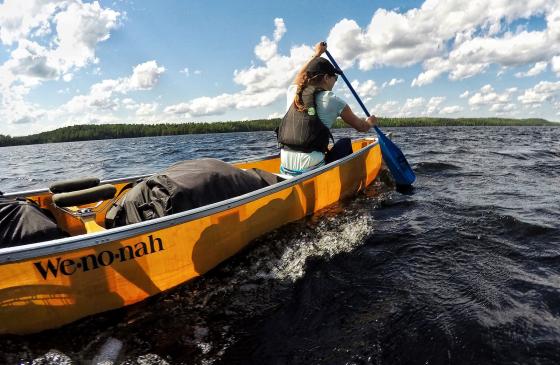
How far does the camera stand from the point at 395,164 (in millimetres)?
7766

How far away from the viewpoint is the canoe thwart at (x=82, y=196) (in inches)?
160

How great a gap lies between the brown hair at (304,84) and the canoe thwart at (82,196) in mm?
2823

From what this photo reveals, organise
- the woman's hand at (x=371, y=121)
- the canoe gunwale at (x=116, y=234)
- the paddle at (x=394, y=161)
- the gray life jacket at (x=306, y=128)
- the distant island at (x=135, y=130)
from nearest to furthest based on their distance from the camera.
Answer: the canoe gunwale at (x=116, y=234) → the gray life jacket at (x=306, y=128) → the woman's hand at (x=371, y=121) → the paddle at (x=394, y=161) → the distant island at (x=135, y=130)

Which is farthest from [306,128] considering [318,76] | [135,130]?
[135,130]

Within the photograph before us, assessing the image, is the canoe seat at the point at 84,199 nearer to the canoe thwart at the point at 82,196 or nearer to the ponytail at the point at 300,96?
the canoe thwart at the point at 82,196

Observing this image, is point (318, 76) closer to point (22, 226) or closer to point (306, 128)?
point (306, 128)

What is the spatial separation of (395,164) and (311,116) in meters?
3.27

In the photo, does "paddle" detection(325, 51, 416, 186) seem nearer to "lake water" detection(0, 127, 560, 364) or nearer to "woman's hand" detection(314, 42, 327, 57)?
"woman's hand" detection(314, 42, 327, 57)

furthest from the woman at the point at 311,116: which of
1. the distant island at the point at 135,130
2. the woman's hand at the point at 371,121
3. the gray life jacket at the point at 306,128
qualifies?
the distant island at the point at 135,130

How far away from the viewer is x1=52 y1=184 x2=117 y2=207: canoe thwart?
4.06 meters

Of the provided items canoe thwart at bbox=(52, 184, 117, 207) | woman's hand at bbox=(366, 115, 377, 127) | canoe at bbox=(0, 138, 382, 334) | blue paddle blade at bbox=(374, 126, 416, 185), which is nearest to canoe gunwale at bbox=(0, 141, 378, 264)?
canoe at bbox=(0, 138, 382, 334)

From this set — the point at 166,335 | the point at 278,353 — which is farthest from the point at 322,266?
the point at 166,335

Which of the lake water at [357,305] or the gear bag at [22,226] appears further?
the gear bag at [22,226]

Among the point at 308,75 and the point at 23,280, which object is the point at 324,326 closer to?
the point at 23,280
